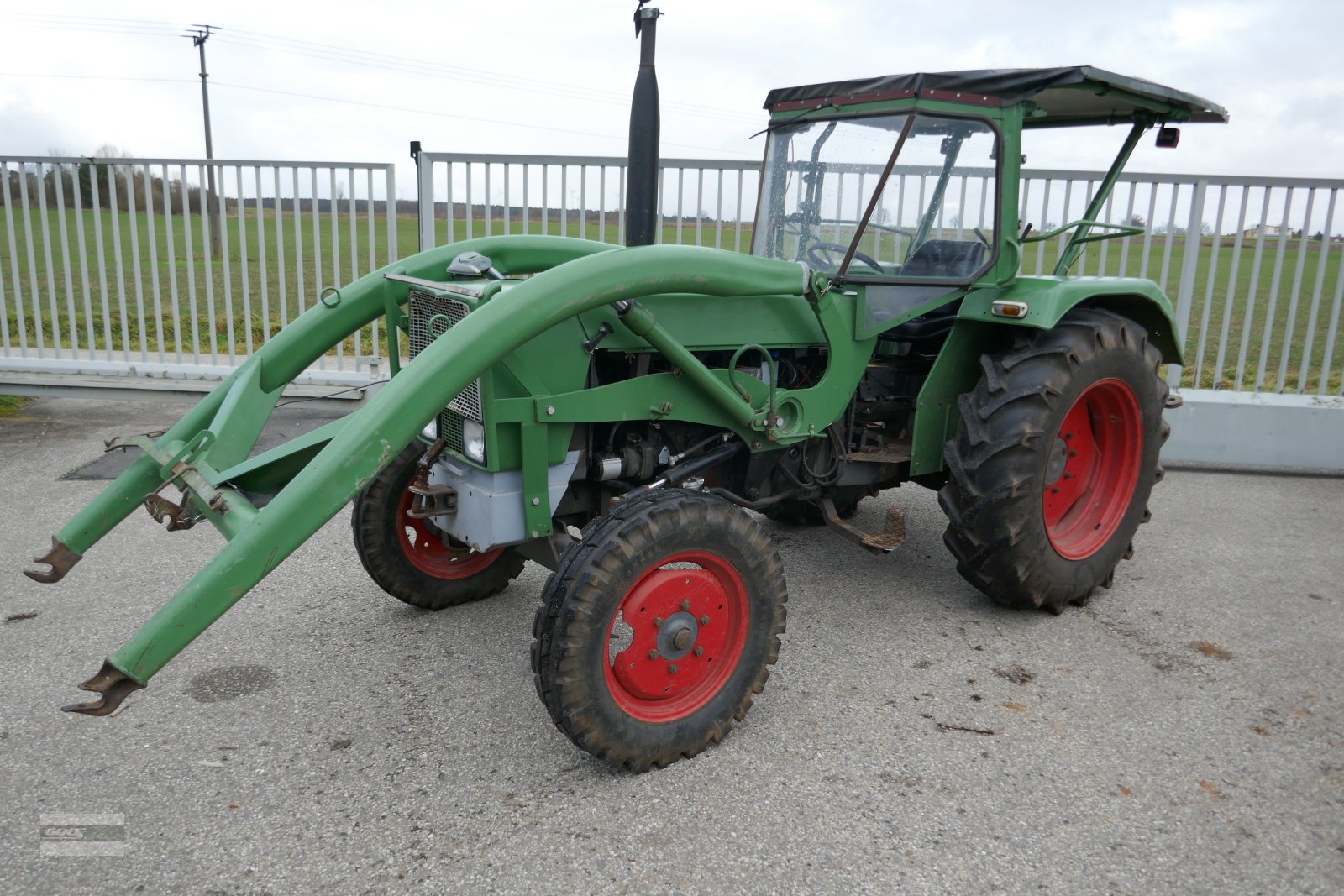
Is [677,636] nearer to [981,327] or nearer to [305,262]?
[981,327]

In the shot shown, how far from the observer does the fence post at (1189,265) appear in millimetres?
6391

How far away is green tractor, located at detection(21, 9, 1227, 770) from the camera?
2693mm

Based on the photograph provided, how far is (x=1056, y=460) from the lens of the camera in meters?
3.97

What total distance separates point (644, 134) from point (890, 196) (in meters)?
1.14

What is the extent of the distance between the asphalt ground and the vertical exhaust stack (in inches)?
64.5

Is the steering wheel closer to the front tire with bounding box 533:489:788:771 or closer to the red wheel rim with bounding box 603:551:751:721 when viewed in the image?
the front tire with bounding box 533:489:788:771

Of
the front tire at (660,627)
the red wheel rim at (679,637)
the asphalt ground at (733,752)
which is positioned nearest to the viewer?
the asphalt ground at (733,752)

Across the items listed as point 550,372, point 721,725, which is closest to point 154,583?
point 550,372

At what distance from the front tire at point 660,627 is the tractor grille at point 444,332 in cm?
59

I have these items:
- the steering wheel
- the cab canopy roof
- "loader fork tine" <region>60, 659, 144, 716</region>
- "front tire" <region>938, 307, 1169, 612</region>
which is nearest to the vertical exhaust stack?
the cab canopy roof

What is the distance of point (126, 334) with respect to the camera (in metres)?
7.54

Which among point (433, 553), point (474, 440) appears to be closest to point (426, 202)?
point (433, 553)

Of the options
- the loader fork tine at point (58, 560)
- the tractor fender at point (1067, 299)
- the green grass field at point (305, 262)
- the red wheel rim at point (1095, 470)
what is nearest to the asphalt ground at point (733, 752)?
the red wheel rim at point (1095, 470)

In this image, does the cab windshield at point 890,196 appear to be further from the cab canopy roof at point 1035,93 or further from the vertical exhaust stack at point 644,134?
the vertical exhaust stack at point 644,134
